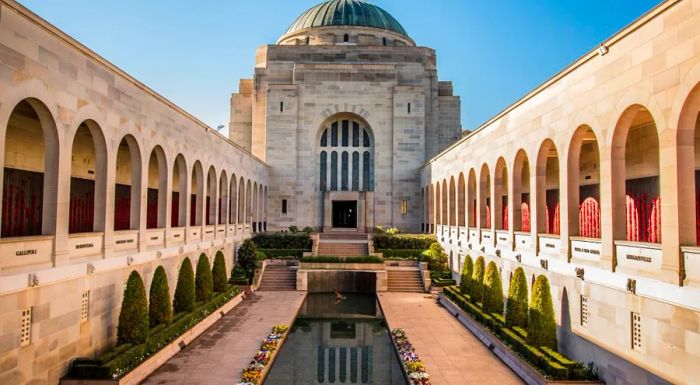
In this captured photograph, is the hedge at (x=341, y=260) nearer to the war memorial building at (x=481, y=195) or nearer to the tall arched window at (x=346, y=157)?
the war memorial building at (x=481, y=195)

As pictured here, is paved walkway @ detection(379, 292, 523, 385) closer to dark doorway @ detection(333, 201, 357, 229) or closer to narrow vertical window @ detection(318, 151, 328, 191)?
narrow vertical window @ detection(318, 151, 328, 191)

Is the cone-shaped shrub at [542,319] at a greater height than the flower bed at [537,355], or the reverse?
the cone-shaped shrub at [542,319]

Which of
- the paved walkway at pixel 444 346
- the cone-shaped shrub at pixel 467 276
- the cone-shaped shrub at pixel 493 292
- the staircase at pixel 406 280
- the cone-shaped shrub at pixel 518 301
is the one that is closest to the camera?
the paved walkway at pixel 444 346

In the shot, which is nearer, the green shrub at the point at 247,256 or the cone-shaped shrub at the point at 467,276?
the cone-shaped shrub at the point at 467,276

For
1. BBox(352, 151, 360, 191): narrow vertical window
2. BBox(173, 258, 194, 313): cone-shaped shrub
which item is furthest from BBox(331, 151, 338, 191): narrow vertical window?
BBox(173, 258, 194, 313): cone-shaped shrub

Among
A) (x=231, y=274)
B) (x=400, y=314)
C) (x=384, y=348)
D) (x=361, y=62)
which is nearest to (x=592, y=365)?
(x=384, y=348)

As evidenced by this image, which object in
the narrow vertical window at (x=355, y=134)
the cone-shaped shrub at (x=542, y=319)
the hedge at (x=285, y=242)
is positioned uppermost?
the narrow vertical window at (x=355, y=134)

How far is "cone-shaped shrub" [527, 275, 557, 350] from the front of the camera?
546 inches

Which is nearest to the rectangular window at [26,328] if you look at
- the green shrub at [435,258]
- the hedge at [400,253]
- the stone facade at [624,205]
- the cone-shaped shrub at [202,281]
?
the cone-shaped shrub at [202,281]

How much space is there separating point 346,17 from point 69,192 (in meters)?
40.0

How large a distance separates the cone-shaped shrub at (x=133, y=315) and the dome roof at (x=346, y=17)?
38777mm

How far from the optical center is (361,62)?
4347 cm

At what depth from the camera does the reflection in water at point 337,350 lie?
13961 mm

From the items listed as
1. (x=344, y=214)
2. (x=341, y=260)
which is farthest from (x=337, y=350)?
(x=344, y=214)
